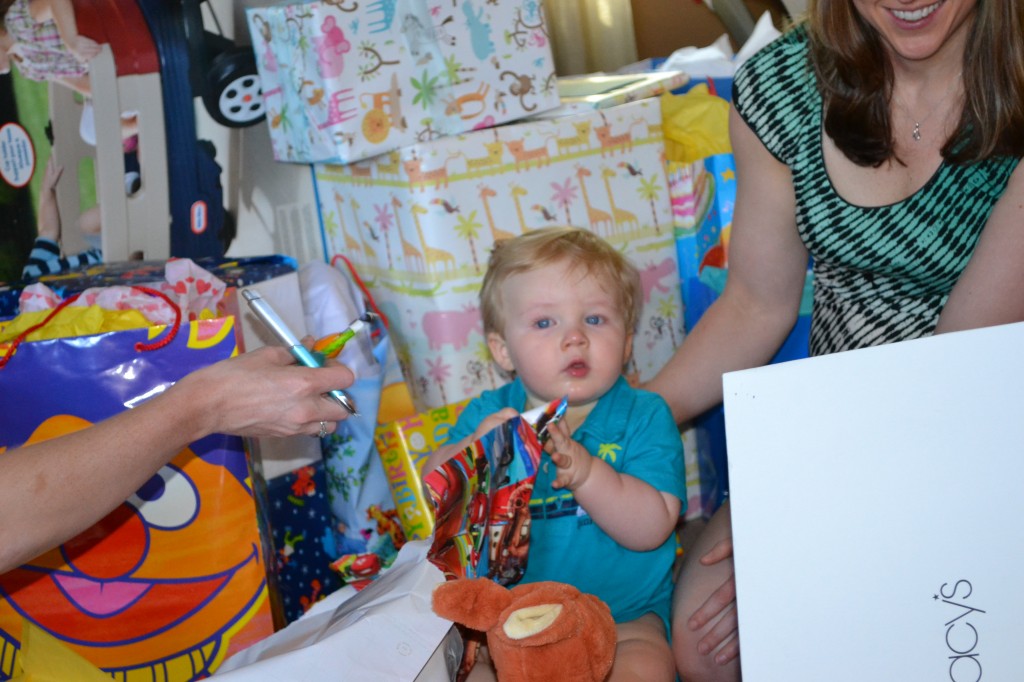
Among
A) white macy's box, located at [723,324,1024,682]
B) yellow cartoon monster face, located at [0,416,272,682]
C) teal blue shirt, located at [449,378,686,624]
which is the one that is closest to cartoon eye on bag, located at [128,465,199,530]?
yellow cartoon monster face, located at [0,416,272,682]

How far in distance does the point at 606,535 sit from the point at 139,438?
0.58 meters

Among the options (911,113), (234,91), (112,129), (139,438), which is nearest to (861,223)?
(911,113)

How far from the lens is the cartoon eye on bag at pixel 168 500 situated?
1.33m

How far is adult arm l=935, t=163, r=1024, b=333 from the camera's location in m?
1.25

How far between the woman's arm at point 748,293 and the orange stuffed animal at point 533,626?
55cm

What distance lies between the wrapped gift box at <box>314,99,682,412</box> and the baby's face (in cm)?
41

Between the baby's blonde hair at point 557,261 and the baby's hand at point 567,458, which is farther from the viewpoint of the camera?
the baby's blonde hair at point 557,261

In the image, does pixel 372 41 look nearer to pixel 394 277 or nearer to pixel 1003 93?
pixel 394 277

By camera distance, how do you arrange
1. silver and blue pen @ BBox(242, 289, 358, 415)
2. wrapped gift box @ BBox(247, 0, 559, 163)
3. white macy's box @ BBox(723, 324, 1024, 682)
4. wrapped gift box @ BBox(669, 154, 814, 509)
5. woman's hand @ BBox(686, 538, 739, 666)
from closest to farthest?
white macy's box @ BBox(723, 324, 1024, 682) → silver and blue pen @ BBox(242, 289, 358, 415) → woman's hand @ BBox(686, 538, 739, 666) → wrapped gift box @ BBox(247, 0, 559, 163) → wrapped gift box @ BBox(669, 154, 814, 509)

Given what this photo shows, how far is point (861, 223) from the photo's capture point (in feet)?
4.58

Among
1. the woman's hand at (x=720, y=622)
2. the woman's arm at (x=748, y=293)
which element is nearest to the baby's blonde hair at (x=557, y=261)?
the woman's arm at (x=748, y=293)

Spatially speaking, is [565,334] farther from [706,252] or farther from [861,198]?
[706,252]

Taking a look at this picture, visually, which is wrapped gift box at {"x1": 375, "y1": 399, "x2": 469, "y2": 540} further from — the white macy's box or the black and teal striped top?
the white macy's box

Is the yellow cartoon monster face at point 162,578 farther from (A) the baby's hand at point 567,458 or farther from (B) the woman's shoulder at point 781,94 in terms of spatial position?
(B) the woman's shoulder at point 781,94
